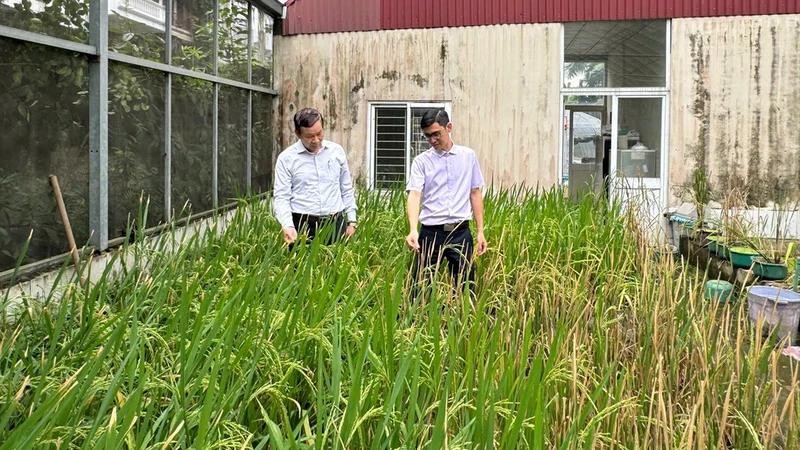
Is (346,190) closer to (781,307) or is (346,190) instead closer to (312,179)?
(312,179)

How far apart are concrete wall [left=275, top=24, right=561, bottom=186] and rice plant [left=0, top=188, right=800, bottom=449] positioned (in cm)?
494

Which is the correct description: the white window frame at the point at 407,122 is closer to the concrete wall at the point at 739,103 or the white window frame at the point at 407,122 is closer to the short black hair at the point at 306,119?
the concrete wall at the point at 739,103

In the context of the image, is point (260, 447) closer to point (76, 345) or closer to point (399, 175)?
point (76, 345)

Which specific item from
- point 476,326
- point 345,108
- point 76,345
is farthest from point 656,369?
point 345,108

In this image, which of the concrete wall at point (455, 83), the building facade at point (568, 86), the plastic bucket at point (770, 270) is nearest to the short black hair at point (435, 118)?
the plastic bucket at point (770, 270)

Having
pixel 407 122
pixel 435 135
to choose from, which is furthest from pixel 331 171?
pixel 407 122

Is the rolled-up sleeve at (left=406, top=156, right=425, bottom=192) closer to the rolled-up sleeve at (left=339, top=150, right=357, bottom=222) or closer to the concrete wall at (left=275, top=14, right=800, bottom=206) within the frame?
the rolled-up sleeve at (left=339, top=150, right=357, bottom=222)

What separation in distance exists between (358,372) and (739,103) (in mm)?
6990

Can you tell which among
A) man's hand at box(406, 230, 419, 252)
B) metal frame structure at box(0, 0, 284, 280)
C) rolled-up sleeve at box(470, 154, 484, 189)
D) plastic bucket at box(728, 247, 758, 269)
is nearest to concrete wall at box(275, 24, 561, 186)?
plastic bucket at box(728, 247, 758, 269)

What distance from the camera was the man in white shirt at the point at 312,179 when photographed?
11.1 feet

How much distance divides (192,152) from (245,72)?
1748 mm

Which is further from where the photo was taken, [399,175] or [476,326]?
[399,175]

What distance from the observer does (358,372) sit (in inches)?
53.7

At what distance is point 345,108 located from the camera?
7992mm
